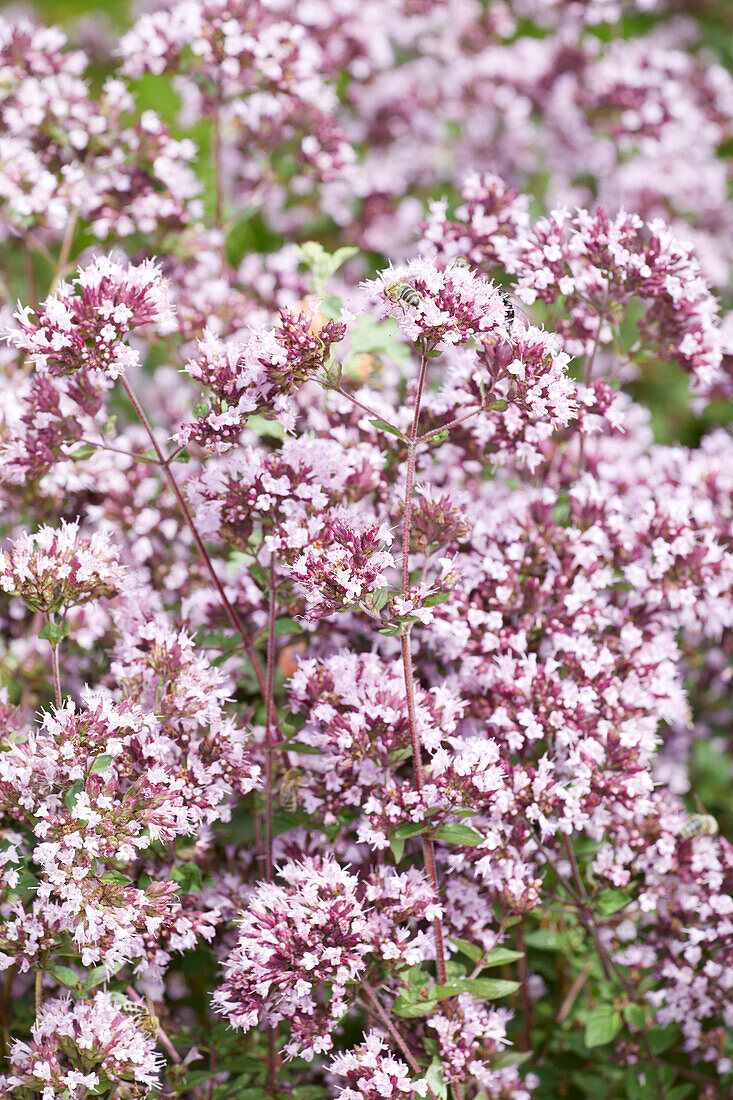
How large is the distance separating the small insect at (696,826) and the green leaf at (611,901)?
0.89 feet

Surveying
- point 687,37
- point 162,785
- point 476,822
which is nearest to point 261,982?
point 162,785

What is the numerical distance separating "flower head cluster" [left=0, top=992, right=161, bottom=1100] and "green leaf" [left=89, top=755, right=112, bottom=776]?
1.68 feet

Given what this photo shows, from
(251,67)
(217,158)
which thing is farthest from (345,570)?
(251,67)

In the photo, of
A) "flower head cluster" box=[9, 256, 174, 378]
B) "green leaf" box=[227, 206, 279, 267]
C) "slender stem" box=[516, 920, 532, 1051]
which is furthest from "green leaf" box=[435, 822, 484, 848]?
"green leaf" box=[227, 206, 279, 267]

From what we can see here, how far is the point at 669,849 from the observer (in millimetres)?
2869

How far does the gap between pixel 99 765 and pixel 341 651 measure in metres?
0.72

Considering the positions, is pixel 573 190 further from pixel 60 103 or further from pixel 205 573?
pixel 205 573

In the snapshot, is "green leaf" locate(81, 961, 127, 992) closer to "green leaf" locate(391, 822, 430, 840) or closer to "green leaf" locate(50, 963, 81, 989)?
"green leaf" locate(50, 963, 81, 989)

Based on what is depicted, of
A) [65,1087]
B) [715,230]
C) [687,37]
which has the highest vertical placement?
[687,37]

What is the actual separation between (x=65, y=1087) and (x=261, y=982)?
0.52m

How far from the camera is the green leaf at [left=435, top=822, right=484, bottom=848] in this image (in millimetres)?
2387

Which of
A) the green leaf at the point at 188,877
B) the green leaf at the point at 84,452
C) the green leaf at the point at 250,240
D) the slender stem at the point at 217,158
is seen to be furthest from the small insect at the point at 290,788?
the green leaf at the point at 250,240

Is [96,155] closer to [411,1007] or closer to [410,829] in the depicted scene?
[410,829]

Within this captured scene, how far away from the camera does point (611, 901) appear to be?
2871mm
